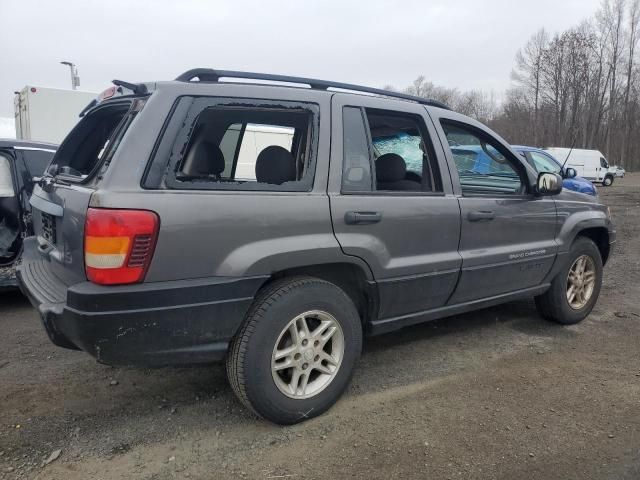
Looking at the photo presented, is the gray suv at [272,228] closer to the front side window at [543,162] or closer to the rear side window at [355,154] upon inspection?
the rear side window at [355,154]

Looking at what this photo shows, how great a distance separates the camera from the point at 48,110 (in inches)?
468

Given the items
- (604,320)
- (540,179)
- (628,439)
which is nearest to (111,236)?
(628,439)

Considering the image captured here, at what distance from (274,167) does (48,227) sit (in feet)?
4.48

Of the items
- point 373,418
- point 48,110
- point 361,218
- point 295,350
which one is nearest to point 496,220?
point 361,218

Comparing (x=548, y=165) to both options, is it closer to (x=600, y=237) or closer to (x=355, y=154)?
(x=600, y=237)

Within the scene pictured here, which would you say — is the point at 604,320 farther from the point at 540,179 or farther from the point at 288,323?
the point at 288,323

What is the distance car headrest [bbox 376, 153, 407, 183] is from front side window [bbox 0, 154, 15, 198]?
143 inches

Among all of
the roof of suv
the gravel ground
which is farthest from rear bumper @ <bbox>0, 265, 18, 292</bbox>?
the roof of suv

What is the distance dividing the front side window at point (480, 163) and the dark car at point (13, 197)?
3831 mm

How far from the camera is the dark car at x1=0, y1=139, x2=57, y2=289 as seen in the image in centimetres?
469

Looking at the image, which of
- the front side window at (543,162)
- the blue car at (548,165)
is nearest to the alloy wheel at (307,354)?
the blue car at (548,165)

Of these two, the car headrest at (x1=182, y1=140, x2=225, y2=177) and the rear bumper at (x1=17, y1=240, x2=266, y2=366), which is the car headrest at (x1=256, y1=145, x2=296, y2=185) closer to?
the car headrest at (x1=182, y1=140, x2=225, y2=177)

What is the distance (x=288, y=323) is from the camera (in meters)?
2.68

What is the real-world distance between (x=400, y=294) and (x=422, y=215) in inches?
20.5
